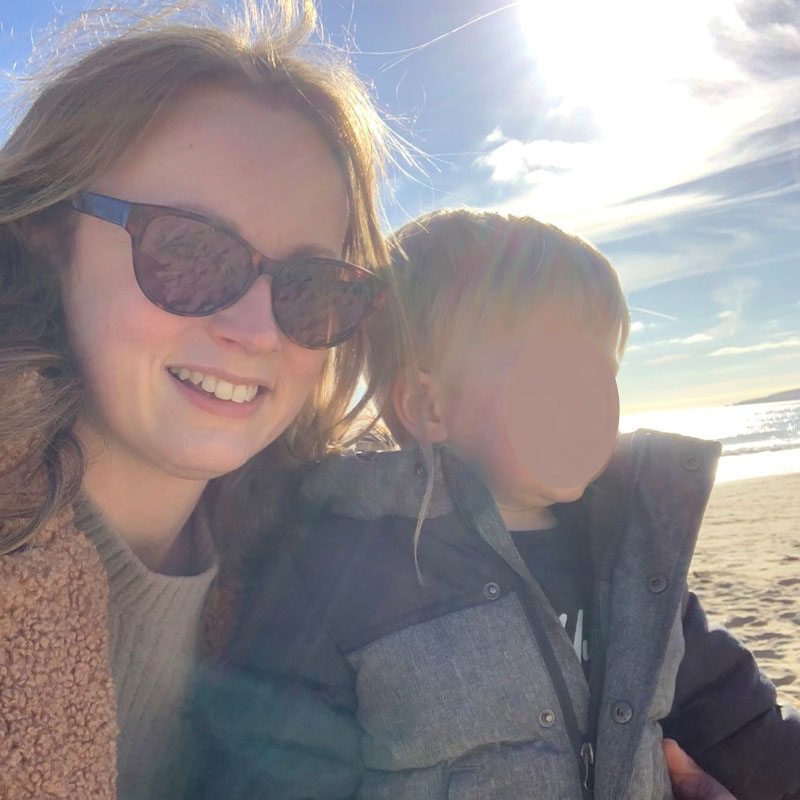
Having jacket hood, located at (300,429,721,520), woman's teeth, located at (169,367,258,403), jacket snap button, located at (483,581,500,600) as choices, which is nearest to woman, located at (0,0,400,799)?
woman's teeth, located at (169,367,258,403)

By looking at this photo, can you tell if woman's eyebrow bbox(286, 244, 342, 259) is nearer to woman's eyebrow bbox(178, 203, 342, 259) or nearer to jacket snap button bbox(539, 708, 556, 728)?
woman's eyebrow bbox(178, 203, 342, 259)

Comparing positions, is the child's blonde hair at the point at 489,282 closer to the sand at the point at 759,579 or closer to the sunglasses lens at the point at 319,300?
the sunglasses lens at the point at 319,300

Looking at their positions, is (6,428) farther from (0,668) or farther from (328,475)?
(328,475)

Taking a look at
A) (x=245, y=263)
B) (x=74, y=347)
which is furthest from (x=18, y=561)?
(x=245, y=263)

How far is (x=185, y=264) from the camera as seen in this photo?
1573 millimetres

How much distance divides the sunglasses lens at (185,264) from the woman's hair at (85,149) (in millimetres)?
224

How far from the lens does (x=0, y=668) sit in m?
1.21

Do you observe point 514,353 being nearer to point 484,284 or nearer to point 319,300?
point 484,284

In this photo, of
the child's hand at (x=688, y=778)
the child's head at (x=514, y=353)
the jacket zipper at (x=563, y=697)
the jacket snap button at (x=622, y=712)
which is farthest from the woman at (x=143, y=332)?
the child's hand at (x=688, y=778)

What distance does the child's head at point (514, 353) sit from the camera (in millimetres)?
2189

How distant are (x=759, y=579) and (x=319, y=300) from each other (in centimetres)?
668

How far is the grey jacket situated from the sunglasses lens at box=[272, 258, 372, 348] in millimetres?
419

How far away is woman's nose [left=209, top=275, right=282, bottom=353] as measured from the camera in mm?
1639

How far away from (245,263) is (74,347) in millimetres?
420
